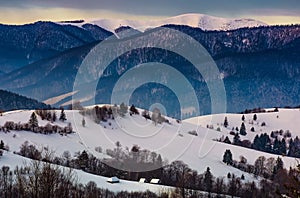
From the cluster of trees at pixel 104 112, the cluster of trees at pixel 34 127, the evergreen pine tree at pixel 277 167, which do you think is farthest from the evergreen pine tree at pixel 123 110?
the evergreen pine tree at pixel 277 167

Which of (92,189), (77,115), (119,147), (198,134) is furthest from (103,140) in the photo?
(92,189)

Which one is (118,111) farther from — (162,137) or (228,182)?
(228,182)

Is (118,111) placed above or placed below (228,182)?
above

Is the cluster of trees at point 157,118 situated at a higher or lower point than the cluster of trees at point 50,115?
higher

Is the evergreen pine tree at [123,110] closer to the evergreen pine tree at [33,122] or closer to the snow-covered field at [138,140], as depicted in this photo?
the snow-covered field at [138,140]

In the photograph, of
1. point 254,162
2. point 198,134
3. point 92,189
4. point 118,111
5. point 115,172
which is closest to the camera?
point 92,189

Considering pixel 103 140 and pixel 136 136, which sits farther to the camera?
pixel 136 136

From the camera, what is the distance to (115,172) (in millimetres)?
120750

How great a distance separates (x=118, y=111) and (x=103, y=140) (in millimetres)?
25580

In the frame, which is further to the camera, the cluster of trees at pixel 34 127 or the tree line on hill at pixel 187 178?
the cluster of trees at pixel 34 127

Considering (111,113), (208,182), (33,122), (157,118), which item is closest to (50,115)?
(33,122)

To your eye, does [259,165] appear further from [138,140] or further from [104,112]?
[104,112]

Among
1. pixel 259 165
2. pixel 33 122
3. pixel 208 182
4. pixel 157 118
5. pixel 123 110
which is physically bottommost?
pixel 208 182

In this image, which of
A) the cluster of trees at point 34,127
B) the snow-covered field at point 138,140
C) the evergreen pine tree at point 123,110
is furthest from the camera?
the evergreen pine tree at point 123,110
